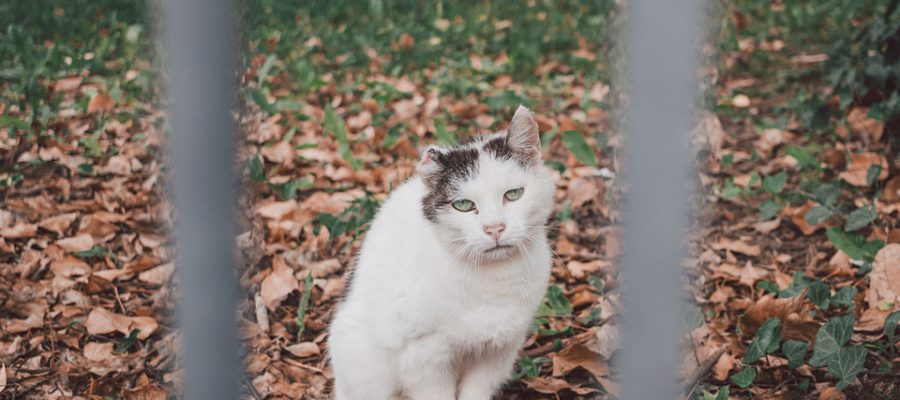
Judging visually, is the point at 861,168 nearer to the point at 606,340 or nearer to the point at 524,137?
the point at 606,340

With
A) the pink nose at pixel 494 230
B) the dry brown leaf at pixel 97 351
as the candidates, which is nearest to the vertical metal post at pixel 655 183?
the pink nose at pixel 494 230

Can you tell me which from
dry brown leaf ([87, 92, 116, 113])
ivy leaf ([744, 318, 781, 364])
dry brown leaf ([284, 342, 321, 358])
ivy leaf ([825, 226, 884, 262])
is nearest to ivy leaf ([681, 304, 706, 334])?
ivy leaf ([744, 318, 781, 364])

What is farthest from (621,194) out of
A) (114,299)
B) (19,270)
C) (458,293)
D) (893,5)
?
(893,5)

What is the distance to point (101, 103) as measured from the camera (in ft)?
14.3

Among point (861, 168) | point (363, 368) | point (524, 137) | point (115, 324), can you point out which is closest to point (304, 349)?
point (115, 324)

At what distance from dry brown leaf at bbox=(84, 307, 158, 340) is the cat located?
0.79 metres

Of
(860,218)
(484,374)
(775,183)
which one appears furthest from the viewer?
(775,183)

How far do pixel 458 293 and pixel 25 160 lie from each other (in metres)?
2.40

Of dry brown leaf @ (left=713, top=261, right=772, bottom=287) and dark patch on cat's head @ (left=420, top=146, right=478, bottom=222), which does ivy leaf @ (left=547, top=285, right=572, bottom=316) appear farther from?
dark patch on cat's head @ (left=420, top=146, right=478, bottom=222)

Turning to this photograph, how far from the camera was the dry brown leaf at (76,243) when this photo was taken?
316 cm

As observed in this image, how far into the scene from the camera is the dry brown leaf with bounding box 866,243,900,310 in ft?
8.67

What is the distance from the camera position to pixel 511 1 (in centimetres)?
705

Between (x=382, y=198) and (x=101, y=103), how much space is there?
156 centimetres

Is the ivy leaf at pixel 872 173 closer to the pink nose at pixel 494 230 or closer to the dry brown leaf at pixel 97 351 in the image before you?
the pink nose at pixel 494 230
